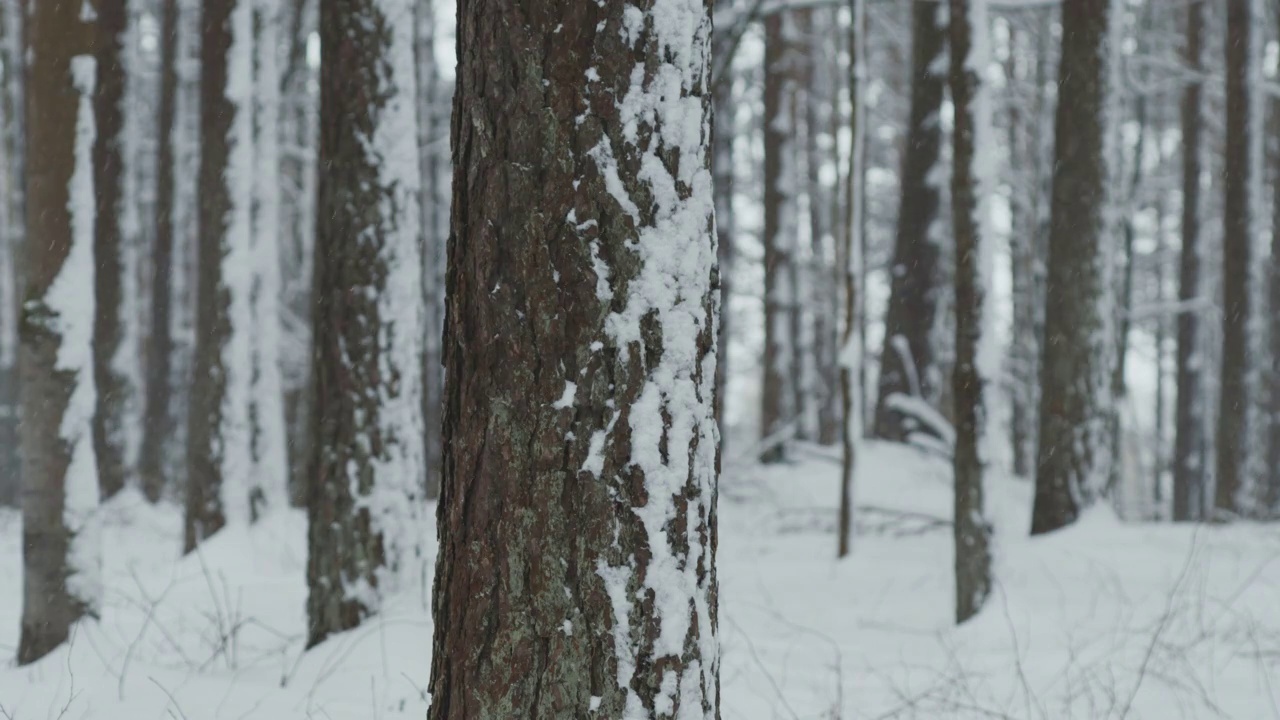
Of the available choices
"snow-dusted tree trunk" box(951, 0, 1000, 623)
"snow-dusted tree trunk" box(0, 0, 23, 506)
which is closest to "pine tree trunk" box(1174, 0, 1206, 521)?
"snow-dusted tree trunk" box(951, 0, 1000, 623)

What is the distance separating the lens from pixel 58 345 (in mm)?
4578

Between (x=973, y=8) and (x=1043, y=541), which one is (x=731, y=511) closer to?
(x=1043, y=541)

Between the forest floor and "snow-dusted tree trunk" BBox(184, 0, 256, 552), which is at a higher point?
"snow-dusted tree trunk" BBox(184, 0, 256, 552)

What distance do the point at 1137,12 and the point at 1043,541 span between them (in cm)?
1351

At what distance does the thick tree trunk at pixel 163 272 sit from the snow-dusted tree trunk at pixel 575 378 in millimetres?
12214

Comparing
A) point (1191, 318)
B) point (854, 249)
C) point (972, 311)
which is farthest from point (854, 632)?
point (1191, 318)

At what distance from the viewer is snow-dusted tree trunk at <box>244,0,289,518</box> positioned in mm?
9453

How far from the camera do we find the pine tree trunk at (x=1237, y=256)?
12.0 metres

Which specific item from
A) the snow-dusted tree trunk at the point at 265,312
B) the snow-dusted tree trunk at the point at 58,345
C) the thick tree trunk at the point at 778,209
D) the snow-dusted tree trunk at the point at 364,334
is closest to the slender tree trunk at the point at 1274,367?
the thick tree trunk at the point at 778,209

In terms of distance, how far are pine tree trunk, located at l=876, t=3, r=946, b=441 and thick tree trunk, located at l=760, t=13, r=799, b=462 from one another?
1.97 metres

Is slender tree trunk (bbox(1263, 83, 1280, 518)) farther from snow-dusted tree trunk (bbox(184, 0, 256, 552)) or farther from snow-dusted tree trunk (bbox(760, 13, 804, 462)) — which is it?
snow-dusted tree trunk (bbox(184, 0, 256, 552))

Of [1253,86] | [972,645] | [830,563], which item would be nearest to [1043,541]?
[830,563]

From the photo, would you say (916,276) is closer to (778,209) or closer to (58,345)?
(778,209)

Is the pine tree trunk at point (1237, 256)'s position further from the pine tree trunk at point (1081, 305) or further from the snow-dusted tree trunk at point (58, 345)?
the snow-dusted tree trunk at point (58, 345)
